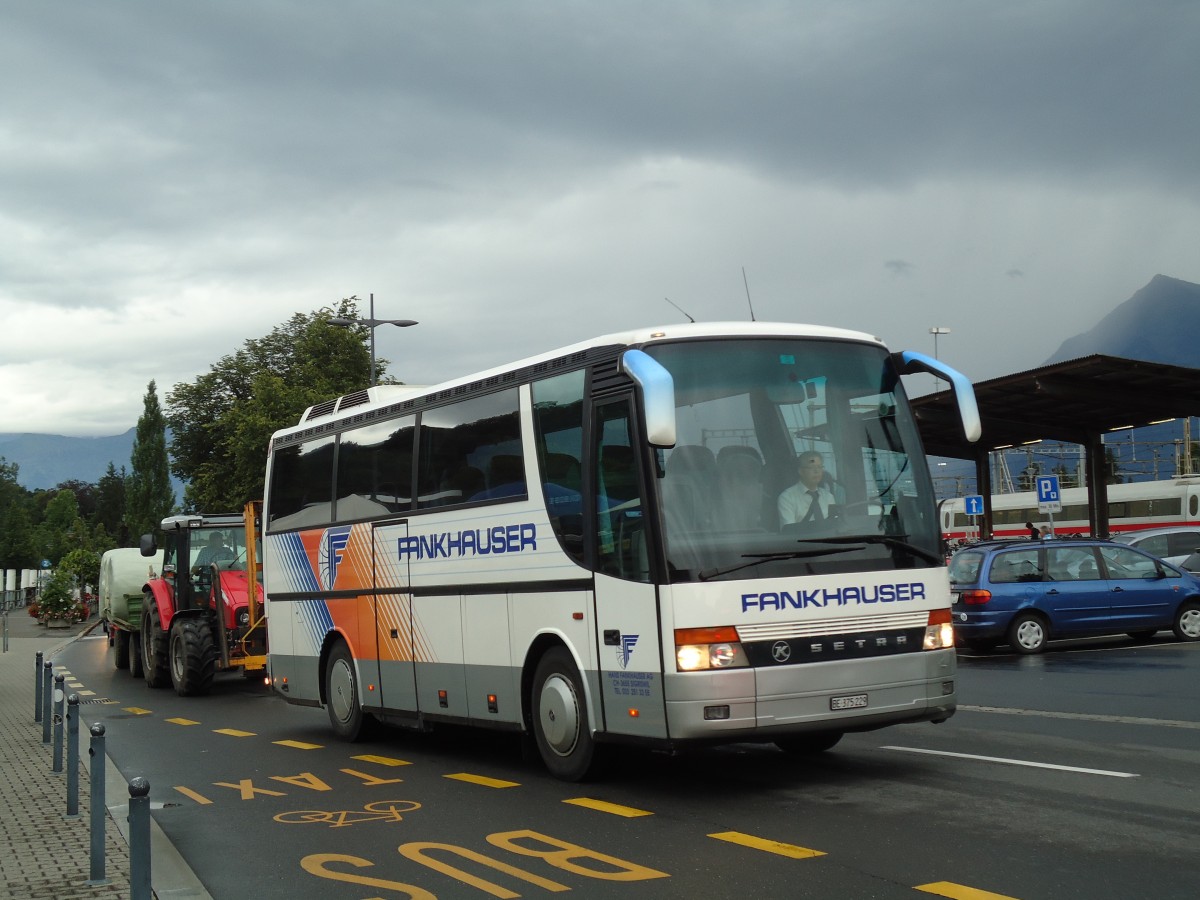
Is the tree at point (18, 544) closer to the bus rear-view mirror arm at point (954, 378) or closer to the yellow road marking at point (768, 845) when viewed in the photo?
the bus rear-view mirror arm at point (954, 378)

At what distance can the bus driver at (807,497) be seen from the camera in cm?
940

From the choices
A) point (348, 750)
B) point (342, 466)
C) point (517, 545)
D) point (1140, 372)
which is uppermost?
point (1140, 372)

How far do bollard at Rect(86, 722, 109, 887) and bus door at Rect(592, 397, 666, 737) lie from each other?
3.31m

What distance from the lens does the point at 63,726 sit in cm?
1195

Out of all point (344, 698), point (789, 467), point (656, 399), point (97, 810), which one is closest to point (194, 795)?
point (97, 810)

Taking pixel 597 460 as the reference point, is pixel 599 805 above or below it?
below

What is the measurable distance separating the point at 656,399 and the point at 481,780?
398 cm

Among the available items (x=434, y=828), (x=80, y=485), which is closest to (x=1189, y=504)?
(x=434, y=828)

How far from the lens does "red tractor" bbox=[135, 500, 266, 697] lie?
21.0m

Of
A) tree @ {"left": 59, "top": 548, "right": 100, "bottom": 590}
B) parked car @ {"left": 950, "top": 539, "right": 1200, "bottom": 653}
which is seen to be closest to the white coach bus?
parked car @ {"left": 950, "top": 539, "right": 1200, "bottom": 653}

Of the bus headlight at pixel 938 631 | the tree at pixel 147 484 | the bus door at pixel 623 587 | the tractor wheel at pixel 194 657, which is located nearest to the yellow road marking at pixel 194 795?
the bus door at pixel 623 587

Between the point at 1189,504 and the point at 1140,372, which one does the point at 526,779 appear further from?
the point at 1189,504

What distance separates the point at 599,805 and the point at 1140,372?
2107 centimetres

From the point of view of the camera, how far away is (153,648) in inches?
897
